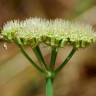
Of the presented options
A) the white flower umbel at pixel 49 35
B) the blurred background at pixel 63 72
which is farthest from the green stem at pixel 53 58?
the blurred background at pixel 63 72

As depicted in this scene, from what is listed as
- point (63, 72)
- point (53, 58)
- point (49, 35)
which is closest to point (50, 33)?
point (49, 35)

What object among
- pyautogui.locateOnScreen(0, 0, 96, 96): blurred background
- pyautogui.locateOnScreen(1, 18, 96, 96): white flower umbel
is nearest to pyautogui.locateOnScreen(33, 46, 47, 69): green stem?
pyautogui.locateOnScreen(1, 18, 96, 96): white flower umbel

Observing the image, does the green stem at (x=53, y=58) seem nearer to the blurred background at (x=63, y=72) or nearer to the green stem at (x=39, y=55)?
the green stem at (x=39, y=55)

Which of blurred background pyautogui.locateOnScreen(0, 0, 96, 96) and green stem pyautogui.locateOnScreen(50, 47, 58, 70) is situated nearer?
green stem pyautogui.locateOnScreen(50, 47, 58, 70)

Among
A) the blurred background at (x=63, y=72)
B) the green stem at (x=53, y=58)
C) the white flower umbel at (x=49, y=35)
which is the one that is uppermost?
the white flower umbel at (x=49, y=35)

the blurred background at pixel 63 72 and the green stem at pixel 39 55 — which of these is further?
the blurred background at pixel 63 72

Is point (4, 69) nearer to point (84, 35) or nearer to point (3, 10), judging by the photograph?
point (3, 10)

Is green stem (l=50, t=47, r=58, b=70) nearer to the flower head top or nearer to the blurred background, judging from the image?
the flower head top

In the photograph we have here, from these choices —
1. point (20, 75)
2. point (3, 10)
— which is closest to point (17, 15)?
point (3, 10)
